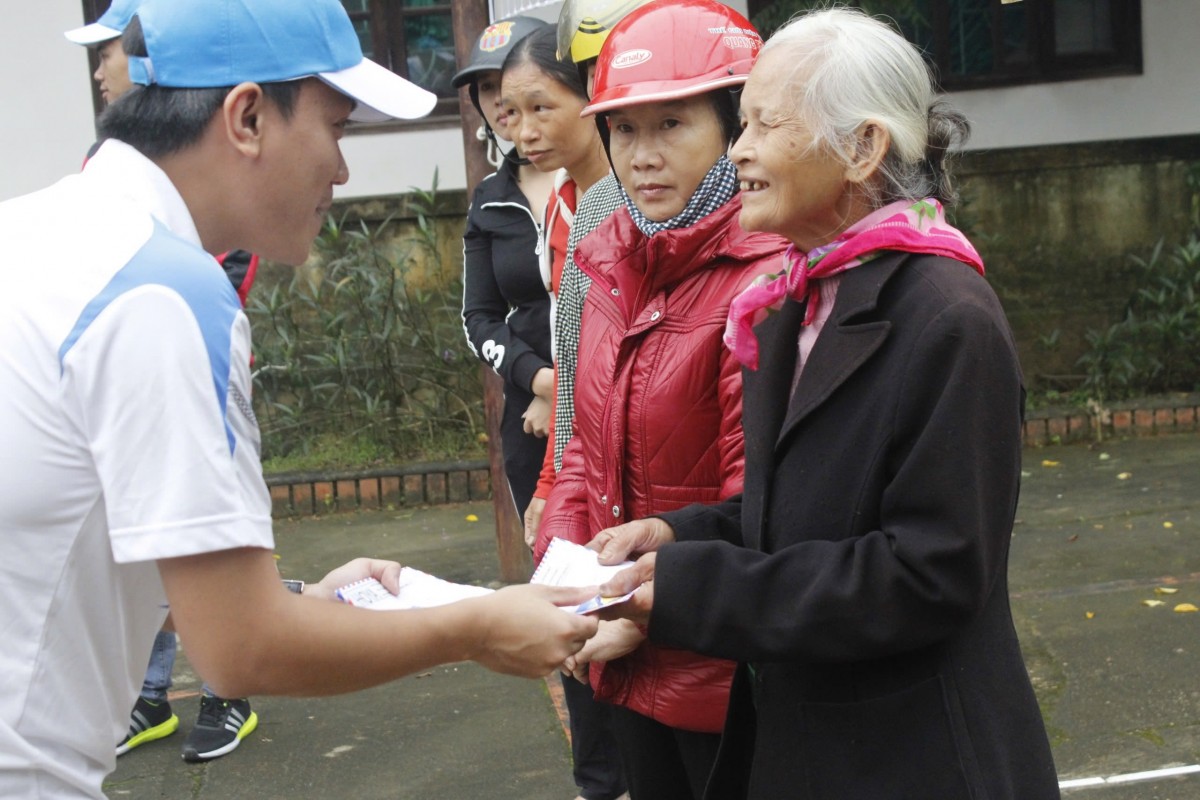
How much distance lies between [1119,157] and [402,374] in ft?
14.5

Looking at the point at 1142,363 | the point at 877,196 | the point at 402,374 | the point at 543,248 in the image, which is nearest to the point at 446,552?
the point at 402,374

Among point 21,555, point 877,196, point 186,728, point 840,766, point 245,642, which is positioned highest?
point 877,196

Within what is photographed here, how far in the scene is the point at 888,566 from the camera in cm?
192

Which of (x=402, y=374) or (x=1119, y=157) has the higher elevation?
(x=1119, y=157)

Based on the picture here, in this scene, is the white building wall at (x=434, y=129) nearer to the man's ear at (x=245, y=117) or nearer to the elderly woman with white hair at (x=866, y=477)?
the elderly woman with white hair at (x=866, y=477)

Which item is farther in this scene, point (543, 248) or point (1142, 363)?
point (1142, 363)

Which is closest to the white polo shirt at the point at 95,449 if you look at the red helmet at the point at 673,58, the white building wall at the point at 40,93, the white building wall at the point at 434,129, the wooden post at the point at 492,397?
the red helmet at the point at 673,58

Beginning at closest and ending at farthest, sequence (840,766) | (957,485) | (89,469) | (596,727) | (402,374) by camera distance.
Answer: (89,469)
(957,485)
(840,766)
(596,727)
(402,374)

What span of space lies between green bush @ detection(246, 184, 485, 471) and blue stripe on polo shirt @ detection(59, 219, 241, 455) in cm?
595

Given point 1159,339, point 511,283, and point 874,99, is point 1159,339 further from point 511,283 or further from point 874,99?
point 874,99

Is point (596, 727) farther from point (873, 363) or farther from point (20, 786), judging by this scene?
point (20, 786)

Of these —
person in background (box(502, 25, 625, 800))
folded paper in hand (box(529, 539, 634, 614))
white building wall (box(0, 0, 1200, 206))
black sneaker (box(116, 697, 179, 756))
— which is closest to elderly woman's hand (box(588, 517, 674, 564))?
folded paper in hand (box(529, 539, 634, 614))

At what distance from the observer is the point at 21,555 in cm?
161

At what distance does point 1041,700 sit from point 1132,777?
598mm
